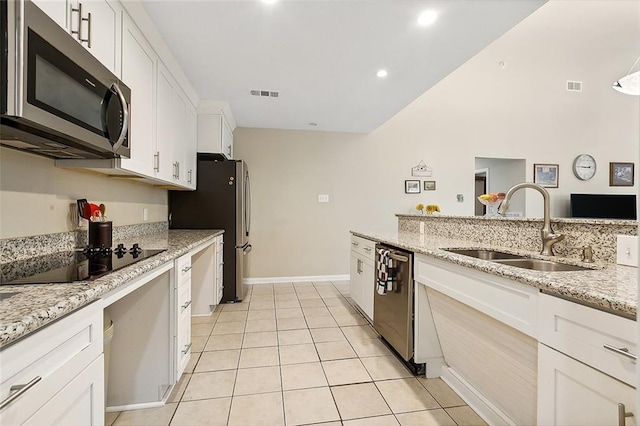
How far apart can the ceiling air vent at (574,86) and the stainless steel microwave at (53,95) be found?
270 inches

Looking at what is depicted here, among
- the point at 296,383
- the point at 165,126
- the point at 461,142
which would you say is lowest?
the point at 296,383

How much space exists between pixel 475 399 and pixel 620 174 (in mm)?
6237

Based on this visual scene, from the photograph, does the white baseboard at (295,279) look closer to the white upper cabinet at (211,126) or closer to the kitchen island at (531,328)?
the white upper cabinet at (211,126)

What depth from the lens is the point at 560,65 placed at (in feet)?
17.0

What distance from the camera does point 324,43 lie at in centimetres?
227

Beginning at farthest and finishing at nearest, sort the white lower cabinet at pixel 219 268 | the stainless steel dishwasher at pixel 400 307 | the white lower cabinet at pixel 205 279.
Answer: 1. the white lower cabinet at pixel 219 268
2. the white lower cabinet at pixel 205 279
3. the stainless steel dishwasher at pixel 400 307

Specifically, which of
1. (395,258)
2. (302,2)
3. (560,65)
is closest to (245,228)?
(395,258)

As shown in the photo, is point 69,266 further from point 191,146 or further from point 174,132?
point 191,146

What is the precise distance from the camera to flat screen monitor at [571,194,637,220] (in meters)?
5.08

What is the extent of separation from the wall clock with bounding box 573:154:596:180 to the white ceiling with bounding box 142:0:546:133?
404cm

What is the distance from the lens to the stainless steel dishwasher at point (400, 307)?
2.00 m

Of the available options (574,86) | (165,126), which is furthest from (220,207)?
(574,86)

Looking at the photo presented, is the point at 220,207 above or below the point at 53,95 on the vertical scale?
below

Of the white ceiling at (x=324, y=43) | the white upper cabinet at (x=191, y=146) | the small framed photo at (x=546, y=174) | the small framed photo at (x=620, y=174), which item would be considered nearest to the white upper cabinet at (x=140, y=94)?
the white ceiling at (x=324, y=43)
